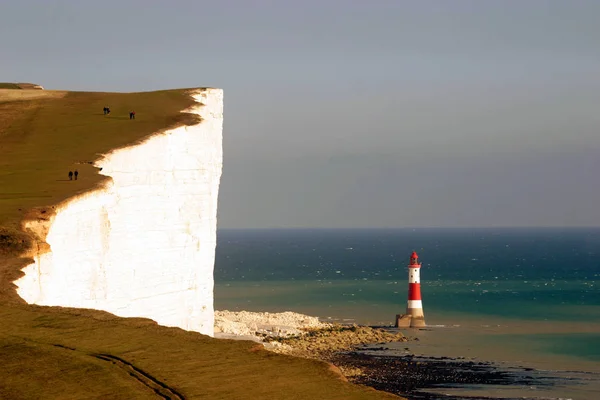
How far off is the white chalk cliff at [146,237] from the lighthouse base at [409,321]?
95.3ft

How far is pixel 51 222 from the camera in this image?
29547 mm

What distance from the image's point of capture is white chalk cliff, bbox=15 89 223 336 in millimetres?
30297

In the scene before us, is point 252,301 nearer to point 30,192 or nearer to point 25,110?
point 25,110

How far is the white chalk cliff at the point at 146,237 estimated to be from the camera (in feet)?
99.4

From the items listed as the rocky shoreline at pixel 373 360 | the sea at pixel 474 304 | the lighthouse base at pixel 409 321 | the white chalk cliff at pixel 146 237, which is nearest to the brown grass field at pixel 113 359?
the white chalk cliff at pixel 146 237

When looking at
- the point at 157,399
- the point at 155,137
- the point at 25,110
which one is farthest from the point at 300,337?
the point at 157,399

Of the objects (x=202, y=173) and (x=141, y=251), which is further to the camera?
(x=202, y=173)

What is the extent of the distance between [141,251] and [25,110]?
57.9 ft

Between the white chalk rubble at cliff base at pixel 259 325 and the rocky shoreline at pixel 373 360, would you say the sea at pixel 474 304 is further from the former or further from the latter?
the white chalk rubble at cliff base at pixel 259 325

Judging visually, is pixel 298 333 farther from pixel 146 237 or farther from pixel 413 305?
pixel 146 237

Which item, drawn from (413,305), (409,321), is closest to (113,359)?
(409,321)

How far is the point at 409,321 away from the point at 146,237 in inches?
1480

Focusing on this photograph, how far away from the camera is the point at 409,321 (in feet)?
235

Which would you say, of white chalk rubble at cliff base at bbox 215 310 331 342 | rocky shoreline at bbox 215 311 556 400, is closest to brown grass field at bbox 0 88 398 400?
rocky shoreline at bbox 215 311 556 400
